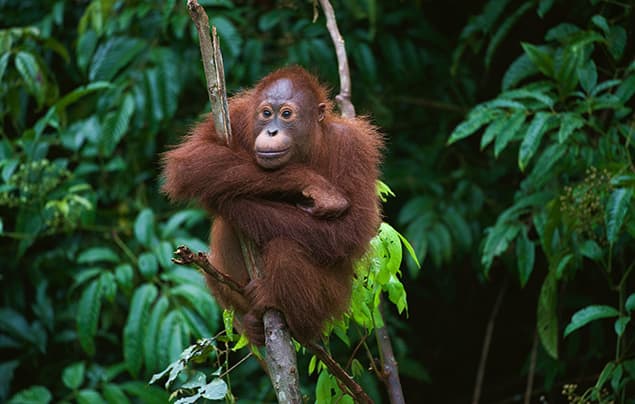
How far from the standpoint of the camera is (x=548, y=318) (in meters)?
4.04

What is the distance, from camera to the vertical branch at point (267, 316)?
2520 millimetres

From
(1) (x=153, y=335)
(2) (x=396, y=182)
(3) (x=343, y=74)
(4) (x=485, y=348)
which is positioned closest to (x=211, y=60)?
(3) (x=343, y=74)

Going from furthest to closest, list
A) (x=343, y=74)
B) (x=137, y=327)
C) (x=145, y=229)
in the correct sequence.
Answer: (x=145, y=229) → (x=137, y=327) → (x=343, y=74)

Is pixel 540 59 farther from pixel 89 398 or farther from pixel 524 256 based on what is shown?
pixel 89 398

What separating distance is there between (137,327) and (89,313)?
31 cm

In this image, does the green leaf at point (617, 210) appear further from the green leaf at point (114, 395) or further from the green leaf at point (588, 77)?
the green leaf at point (114, 395)

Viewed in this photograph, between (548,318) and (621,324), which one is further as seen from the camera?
(548,318)

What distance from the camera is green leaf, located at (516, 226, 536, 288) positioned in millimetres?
3994

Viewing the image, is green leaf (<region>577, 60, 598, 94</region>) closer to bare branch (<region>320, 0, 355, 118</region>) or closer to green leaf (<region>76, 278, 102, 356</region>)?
bare branch (<region>320, 0, 355, 118</region>)

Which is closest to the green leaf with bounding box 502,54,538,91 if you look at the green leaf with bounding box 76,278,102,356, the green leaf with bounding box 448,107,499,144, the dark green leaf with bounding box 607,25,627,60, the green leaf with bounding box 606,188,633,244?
the dark green leaf with bounding box 607,25,627,60

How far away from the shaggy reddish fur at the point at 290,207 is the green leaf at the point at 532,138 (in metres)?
0.86

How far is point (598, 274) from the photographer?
16.3ft

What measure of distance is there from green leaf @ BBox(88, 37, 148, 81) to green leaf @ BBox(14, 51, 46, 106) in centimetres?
32

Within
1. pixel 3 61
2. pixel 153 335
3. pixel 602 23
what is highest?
→ pixel 602 23
